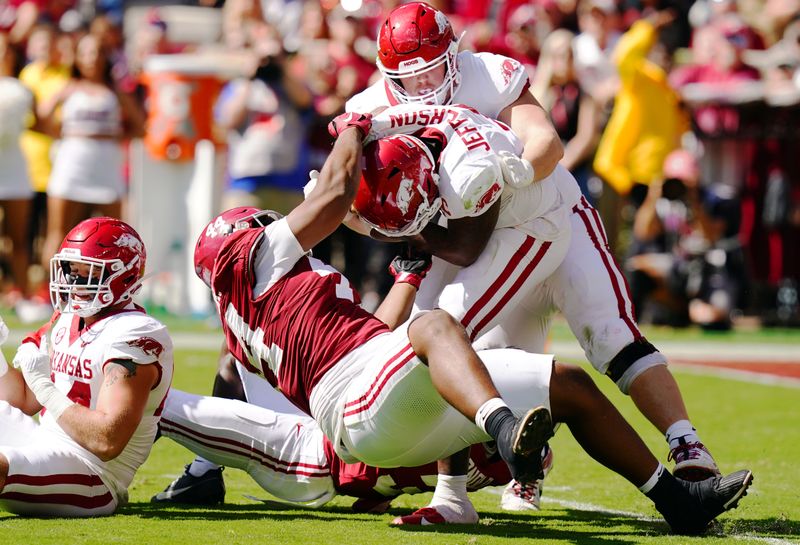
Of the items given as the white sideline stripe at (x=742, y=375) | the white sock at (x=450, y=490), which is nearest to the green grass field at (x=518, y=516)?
the white sock at (x=450, y=490)

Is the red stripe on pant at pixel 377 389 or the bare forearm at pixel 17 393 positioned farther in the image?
the bare forearm at pixel 17 393

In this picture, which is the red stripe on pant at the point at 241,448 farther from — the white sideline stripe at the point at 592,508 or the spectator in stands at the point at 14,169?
the spectator in stands at the point at 14,169

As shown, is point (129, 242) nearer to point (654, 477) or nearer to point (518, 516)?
point (518, 516)

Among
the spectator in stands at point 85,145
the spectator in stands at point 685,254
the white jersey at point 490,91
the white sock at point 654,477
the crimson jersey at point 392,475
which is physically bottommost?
the spectator in stands at point 685,254

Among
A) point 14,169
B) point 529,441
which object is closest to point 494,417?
point 529,441

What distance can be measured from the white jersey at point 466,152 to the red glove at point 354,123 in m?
0.07

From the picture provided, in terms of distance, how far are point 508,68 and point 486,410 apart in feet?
5.91

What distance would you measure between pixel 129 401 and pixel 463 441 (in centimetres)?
106

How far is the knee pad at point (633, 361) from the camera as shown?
5055 mm

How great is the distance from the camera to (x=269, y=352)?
14.5 ft

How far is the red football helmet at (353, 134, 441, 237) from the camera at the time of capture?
4.55m

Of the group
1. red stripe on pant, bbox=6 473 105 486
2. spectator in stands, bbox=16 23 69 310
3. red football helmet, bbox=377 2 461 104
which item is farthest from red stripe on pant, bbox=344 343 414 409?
spectator in stands, bbox=16 23 69 310

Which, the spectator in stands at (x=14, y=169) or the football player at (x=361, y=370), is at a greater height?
the football player at (x=361, y=370)

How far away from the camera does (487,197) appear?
4832mm
